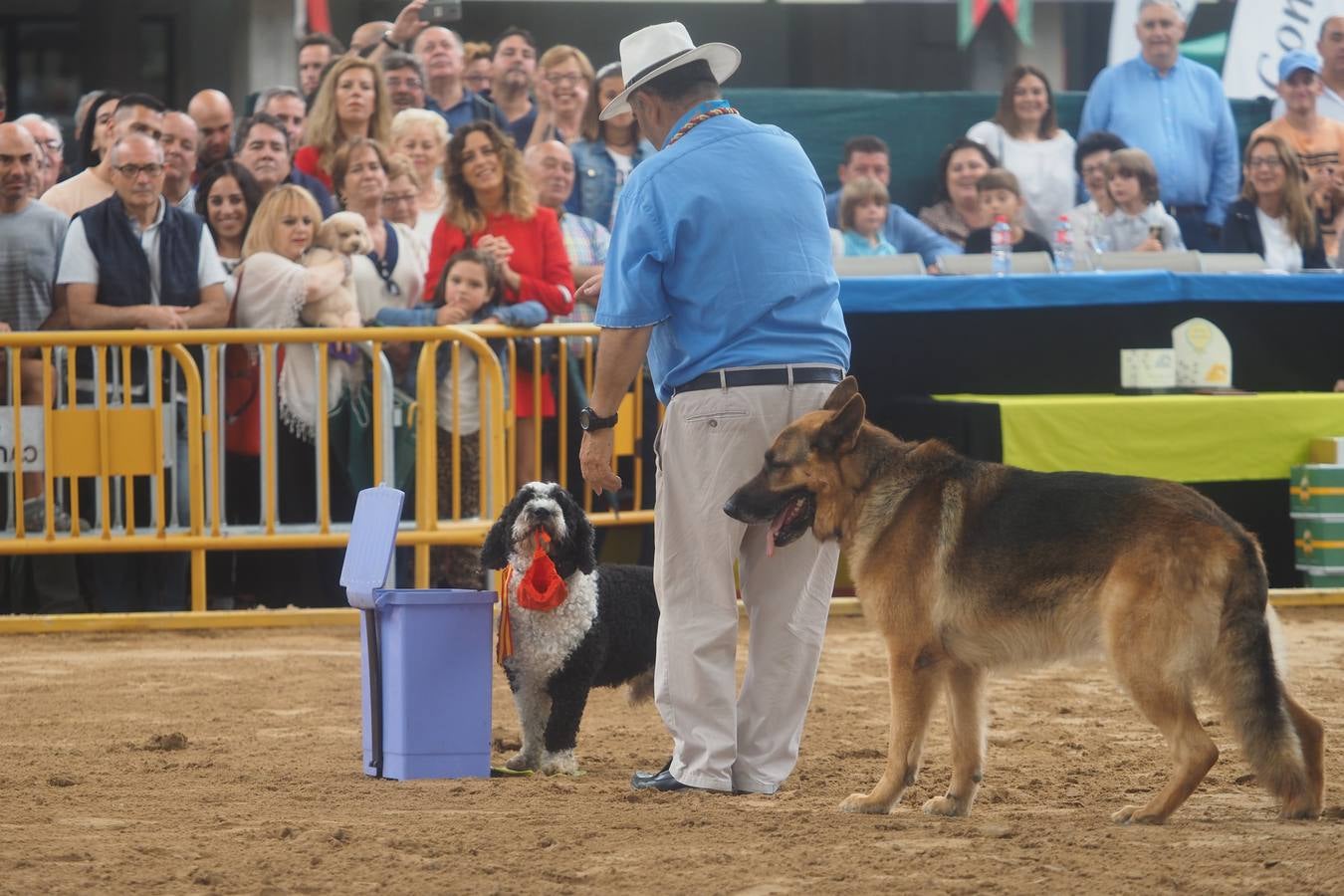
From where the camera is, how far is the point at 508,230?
10375 millimetres

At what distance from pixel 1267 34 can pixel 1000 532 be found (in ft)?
35.4

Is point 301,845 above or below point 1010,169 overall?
below

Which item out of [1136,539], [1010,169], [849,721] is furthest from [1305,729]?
[1010,169]

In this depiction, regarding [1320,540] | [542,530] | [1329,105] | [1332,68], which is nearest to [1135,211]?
[1320,540]

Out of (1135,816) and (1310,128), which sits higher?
(1310,128)

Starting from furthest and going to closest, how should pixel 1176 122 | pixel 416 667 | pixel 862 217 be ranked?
pixel 1176 122 < pixel 862 217 < pixel 416 667

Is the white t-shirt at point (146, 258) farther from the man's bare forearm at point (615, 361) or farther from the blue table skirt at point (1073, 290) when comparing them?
the man's bare forearm at point (615, 361)

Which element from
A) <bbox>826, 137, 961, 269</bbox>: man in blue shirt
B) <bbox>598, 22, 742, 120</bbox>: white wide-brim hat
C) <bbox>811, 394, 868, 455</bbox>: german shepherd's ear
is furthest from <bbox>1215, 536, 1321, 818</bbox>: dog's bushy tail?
<bbox>826, 137, 961, 269</bbox>: man in blue shirt

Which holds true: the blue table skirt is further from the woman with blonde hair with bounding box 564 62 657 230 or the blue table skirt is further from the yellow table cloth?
the woman with blonde hair with bounding box 564 62 657 230

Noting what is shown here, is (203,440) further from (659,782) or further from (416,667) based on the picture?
(659,782)

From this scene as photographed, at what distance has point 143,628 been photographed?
9.82 metres

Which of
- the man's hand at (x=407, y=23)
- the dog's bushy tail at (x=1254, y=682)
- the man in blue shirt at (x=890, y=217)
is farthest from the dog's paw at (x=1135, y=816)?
the man's hand at (x=407, y=23)

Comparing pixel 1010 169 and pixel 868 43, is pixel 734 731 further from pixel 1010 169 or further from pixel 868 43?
pixel 868 43

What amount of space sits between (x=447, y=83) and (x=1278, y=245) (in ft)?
18.4
